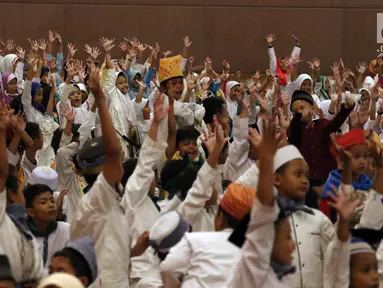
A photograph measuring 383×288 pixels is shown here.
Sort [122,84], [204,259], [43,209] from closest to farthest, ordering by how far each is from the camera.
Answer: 1. [204,259]
2. [43,209]
3. [122,84]

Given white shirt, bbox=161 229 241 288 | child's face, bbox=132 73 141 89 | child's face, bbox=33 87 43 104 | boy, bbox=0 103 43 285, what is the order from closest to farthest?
1. white shirt, bbox=161 229 241 288
2. boy, bbox=0 103 43 285
3. child's face, bbox=33 87 43 104
4. child's face, bbox=132 73 141 89

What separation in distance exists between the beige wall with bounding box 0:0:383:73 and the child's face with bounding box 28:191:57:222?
12.5 m

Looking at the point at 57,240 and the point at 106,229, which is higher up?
the point at 106,229

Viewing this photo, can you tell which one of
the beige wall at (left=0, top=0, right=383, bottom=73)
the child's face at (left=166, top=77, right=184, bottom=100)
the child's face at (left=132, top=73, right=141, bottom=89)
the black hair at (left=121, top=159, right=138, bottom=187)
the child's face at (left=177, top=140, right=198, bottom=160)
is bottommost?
the black hair at (left=121, top=159, right=138, bottom=187)

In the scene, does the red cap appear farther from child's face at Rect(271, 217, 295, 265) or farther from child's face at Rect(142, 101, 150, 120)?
child's face at Rect(142, 101, 150, 120)

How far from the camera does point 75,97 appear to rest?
11648mm

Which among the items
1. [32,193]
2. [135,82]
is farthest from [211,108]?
[32,193]

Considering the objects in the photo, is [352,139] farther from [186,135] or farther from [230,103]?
[230,103]

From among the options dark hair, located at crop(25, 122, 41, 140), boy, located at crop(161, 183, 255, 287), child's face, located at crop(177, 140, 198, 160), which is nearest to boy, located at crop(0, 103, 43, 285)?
boy, located at crop(161, 183, 255, 287)

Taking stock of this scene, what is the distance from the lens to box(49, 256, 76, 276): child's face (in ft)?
13.2

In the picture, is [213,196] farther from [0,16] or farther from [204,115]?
[0,16]

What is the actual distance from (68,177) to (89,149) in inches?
124

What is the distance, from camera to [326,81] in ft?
48.8

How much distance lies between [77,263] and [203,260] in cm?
59
